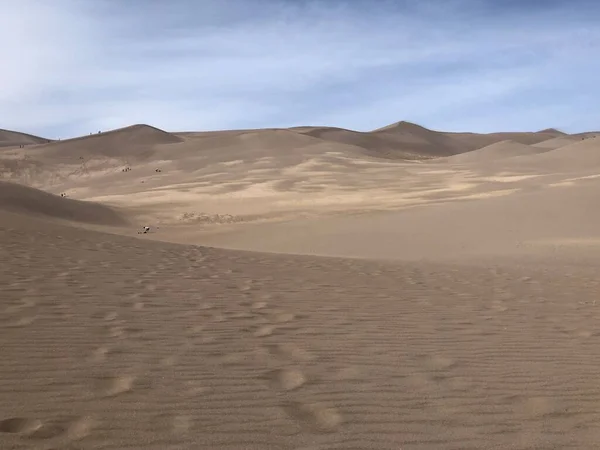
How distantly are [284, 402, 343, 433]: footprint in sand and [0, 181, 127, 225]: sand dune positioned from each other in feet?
64.2

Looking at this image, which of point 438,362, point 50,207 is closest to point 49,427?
point 438,362

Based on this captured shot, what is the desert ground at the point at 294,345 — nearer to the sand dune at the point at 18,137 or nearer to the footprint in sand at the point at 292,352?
the footprint in sand at the point at 292,352

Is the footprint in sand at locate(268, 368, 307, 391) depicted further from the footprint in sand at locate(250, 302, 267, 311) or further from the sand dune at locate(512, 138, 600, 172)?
the sand dune at locate(512, 138, 600, 172)

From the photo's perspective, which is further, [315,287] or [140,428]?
[315,287]

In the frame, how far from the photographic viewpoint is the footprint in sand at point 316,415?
3.67 meters

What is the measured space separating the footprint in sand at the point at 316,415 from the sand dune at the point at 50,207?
19.6 m

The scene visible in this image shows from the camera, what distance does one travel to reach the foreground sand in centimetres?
360

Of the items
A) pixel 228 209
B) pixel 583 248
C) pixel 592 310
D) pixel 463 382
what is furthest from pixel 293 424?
pixel 228 209

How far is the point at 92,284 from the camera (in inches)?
290

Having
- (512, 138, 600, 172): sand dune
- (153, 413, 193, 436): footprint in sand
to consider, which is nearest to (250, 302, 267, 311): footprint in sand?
(153, 413, 193, 436): footprint in sand

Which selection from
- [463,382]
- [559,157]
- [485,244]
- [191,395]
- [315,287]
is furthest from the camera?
[559,157]

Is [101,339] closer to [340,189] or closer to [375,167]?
[340,189]

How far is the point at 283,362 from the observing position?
4816mm

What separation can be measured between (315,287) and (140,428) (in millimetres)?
4765
